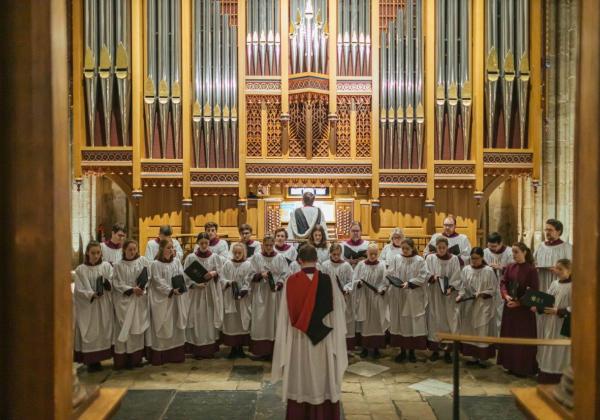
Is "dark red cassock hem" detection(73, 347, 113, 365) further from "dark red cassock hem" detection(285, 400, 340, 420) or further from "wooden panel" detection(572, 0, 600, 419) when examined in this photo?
"wooden panel" detection(572, 0, 600, 419)

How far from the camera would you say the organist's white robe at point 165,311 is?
7.41m

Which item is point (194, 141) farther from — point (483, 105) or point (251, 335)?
point (483, 105)

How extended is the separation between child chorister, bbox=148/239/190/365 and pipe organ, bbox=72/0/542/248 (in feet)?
11.5

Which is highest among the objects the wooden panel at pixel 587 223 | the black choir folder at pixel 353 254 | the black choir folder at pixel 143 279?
the wooden panel at pixel 587 223

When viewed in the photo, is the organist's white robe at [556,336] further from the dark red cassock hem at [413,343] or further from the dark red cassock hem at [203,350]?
the dark red cassock hem at [203,350]

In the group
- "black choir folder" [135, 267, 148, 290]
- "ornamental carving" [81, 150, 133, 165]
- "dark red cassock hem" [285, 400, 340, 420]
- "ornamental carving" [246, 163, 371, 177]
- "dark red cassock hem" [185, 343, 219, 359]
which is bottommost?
"dark red cassock hem" [185, 343, 219, 359]

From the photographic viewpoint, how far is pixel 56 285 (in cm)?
200

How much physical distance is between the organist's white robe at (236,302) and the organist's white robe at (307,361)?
9.95 ft

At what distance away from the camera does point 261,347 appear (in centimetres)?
772

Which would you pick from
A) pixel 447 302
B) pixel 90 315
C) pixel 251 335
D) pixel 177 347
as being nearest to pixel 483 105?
pixel 447 302

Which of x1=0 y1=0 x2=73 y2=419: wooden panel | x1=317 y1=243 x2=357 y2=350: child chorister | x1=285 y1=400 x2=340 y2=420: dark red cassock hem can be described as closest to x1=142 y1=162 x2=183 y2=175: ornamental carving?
x1=317 y1=243 x2=357 y2=350: child chorister

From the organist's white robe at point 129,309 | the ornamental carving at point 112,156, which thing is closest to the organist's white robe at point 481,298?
the organist's white robe at point 129,309

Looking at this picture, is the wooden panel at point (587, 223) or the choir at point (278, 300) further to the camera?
the choir at point (278, 300)

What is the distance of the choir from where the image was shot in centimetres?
712
